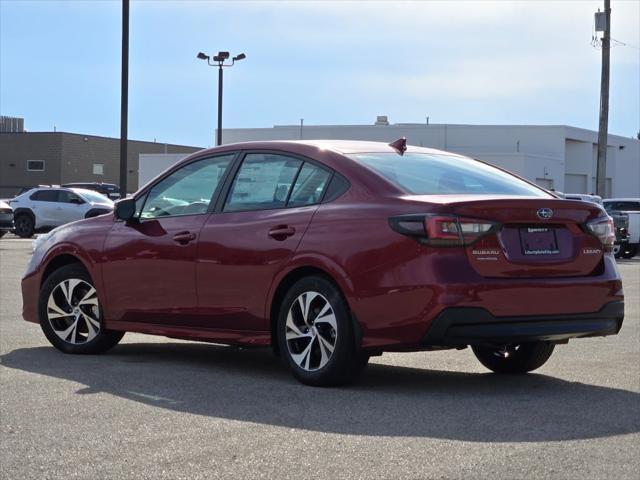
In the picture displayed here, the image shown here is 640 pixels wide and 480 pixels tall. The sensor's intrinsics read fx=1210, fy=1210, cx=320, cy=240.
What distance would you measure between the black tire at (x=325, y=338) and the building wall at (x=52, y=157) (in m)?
70.8

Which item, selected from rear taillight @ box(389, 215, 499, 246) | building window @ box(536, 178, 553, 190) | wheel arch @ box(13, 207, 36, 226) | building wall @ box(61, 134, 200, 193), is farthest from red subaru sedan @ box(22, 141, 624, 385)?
building wall @ box(61, 134, 200, 193)

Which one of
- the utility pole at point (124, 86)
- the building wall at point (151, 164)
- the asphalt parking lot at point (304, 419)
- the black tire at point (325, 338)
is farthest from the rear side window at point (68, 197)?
the black tire at point (325, 338)

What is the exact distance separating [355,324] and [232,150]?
1.97 m

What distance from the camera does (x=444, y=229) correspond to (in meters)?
7.19

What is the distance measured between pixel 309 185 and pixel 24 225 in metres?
32.7

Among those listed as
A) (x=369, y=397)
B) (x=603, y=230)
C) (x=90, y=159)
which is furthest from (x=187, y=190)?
(x=90, y=159)

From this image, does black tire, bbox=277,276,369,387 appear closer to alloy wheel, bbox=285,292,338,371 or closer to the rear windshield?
alloy wheel, bbox=285,292,338,371

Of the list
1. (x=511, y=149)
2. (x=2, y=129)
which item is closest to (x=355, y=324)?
(x=511, y=149)

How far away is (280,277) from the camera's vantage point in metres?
7.94

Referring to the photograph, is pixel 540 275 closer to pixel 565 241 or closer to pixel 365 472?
pixel 565 241

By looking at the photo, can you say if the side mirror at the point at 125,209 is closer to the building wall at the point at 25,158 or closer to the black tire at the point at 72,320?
the black tire at the point at 72,320

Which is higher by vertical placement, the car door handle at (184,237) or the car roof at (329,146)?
the car roof at (329,146)

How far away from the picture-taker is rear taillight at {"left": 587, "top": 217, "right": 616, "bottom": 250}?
7770mm

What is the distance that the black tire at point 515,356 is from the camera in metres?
8.44
